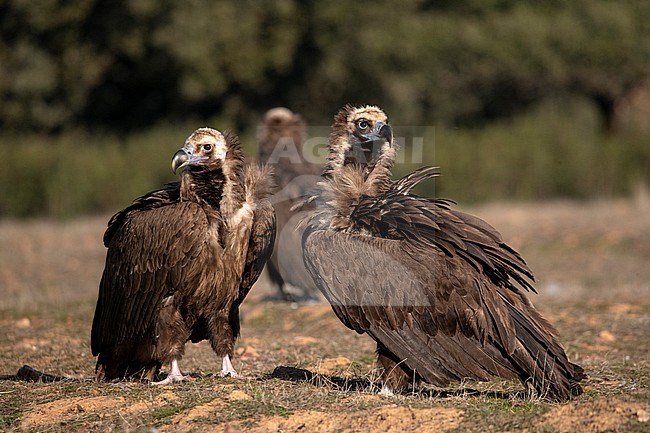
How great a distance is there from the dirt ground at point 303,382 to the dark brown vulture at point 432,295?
0.67ft

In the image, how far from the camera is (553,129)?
25.2m

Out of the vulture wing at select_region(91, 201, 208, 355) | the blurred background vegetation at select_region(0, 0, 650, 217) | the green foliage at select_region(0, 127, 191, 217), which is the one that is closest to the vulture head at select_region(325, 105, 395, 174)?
the vulture wing at select_region(91, 201, 208, 355)

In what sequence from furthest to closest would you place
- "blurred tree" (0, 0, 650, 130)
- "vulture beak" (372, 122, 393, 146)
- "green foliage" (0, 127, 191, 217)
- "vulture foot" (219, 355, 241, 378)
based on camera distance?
"blurred tree" (0, 0, 650, 130), "green foliage" (0, 127, 191, 217), "vulture beak" (372, 122, 393, 146), "vulture foot" (219, 355, 241, 378)

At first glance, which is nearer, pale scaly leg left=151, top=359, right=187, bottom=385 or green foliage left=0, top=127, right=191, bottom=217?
pale scaly leg left=151, top=359, right=187, bottom=385

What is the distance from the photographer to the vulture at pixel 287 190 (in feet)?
33.6

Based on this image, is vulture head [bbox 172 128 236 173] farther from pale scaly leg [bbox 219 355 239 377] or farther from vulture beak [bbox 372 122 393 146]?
pale scaly leg [bbox 219 355 239 377]

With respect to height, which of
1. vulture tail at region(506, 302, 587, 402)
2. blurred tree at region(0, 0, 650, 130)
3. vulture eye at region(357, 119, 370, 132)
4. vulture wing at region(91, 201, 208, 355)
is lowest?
vulture tail at region(506, 302, 587, 402)

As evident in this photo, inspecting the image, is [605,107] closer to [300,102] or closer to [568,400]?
[300,102]

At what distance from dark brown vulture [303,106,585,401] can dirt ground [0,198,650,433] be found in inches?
8.0

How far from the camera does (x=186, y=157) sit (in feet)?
20.1

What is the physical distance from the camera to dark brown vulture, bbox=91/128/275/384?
6020mm

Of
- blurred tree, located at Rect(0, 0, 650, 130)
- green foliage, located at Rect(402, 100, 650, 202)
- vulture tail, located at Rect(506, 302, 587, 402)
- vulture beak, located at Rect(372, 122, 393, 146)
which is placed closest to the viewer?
vulture tail, located at Rect(506, 302, 587, 402)

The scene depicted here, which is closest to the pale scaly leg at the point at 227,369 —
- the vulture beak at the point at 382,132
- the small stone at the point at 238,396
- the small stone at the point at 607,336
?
the small stone at the point at 238,396

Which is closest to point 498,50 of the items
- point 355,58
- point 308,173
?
point 355,58
